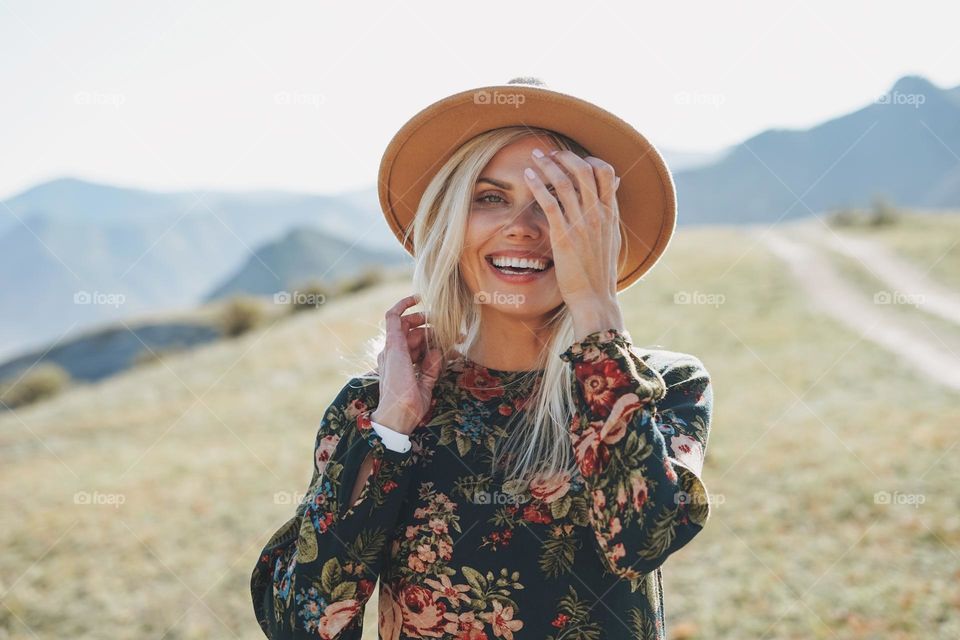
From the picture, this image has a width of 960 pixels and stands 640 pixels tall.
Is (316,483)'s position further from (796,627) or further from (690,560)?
(690,560)

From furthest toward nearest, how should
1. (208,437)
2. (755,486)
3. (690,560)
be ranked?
(208,437)
(755,486)
(690,560)

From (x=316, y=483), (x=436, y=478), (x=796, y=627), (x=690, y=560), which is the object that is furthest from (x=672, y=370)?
(x=690, y=560)

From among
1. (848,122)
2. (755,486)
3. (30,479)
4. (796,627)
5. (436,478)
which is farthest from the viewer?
(848,122)

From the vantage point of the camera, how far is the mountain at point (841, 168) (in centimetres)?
9812

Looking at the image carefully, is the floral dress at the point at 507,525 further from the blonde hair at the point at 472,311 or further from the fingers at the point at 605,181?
the fingers at the point at 605,181

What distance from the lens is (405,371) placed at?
178 centimetres

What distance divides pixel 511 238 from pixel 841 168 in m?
137

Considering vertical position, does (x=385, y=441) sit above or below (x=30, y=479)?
above

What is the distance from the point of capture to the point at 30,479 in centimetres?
1145

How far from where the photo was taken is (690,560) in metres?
7.02

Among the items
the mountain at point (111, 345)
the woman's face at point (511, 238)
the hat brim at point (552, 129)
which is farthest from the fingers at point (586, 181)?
the mountain at point (111, 345)

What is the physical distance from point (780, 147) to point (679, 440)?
15609 centimetres

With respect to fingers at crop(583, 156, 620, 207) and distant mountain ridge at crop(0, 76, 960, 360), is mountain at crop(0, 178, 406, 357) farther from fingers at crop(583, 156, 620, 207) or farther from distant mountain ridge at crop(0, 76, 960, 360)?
fingers at crop(583, 156, 620, 207)

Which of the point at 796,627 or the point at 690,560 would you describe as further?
the point at 690,560
